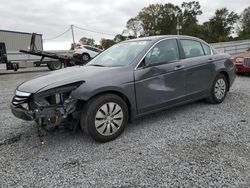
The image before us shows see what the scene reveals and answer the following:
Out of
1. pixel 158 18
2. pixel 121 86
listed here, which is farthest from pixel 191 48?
pixel 158 18

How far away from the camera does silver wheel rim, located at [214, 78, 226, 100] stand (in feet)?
15.8

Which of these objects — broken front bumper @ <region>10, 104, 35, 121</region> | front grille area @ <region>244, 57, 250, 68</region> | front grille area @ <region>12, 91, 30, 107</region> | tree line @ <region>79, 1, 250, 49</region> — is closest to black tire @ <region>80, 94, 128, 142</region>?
broken front bumper @ <region>10, 104, 35, 121</region>

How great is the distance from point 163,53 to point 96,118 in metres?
1.70

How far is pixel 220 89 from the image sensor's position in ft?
16.0

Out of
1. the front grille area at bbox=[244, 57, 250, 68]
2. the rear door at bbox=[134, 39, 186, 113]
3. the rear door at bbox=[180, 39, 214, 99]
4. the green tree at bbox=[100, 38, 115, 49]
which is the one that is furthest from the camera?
the green tree at bbox=[100, 38, 115, 49]

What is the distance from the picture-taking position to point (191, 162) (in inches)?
105

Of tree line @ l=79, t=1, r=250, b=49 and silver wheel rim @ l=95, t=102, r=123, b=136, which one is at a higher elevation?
tree line @ l=79, t=1, r=250, b=49

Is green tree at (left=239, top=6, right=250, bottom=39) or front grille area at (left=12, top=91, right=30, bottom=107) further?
green tree at (left=239, top=6, right=250, bottom=39)

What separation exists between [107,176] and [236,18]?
63795mm

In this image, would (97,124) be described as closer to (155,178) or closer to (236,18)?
(155,178)

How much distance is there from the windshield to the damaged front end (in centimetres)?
93

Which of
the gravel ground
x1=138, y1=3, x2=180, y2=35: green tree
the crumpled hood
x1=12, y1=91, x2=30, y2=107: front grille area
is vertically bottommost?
the gravel ground

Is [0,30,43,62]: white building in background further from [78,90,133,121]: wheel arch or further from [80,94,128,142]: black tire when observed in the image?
[80,94,128,142]: black tire

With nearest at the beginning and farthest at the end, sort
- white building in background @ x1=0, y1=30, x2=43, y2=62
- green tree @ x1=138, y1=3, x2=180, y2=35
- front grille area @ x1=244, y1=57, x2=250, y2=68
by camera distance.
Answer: front grille area @ x1=244, y1=57, x2=250, y2=68
white building in background @ x1=0, y1=30, x2=43, y2=62
green tree @ x1=138, y1=3, x2=180, y2=35
